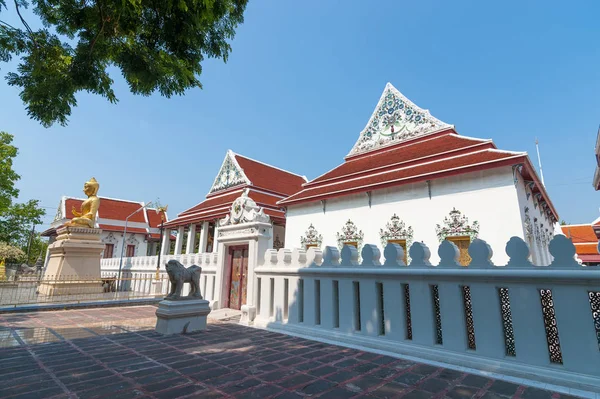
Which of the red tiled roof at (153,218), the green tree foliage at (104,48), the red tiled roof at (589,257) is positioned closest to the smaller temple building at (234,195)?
the red tiled roof at (153,218)

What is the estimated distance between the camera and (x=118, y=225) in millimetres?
24484

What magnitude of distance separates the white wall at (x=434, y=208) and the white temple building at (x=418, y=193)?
0.02 metres

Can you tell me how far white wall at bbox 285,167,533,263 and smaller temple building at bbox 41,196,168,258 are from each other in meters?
17.9

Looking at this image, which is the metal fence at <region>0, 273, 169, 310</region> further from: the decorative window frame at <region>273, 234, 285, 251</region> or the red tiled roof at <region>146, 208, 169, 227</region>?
the red tiled roof at <region>146, 208, 169, 227</region>

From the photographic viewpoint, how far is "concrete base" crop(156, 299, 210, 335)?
4953mm

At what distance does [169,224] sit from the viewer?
18641mm

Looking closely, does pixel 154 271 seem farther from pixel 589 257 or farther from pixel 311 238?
pixel 589 257

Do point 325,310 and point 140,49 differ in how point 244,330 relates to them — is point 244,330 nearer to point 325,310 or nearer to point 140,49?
point 325,310

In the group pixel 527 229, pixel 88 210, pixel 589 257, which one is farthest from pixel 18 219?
pixel 589 257

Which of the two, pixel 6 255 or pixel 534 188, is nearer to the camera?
pixel 534 188

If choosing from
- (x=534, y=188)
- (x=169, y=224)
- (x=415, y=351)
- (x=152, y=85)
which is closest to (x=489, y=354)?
(x=415, y=351)

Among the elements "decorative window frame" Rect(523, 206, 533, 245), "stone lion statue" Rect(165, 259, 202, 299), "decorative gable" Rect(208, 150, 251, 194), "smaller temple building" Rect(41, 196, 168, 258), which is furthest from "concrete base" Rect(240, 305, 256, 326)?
"smaller temple building" Rect(41, 196, 168, 258)

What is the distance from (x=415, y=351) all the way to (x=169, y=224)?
17.8 m

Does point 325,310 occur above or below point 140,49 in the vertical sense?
below
